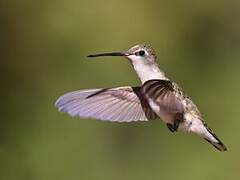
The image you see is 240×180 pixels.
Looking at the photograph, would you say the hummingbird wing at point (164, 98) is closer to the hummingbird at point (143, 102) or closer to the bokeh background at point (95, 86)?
the hummingbird at point (143, 102)

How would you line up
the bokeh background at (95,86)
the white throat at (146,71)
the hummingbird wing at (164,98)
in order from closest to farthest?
the hummingbird wing at (164,98), the white throat at (146,71), the bokeh background at (95,86)

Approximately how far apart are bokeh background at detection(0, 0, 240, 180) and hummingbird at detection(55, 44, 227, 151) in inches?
92.4

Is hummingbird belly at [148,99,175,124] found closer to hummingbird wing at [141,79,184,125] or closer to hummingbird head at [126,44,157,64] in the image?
hummingbird wing at [141,79,184,125]

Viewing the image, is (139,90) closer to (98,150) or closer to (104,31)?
(98,150)

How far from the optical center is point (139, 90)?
182cm

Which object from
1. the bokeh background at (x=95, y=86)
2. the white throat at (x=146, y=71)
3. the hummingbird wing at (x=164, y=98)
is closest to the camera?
the hummingbird wing at (x=164, y=98)

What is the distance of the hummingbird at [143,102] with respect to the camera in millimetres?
1718

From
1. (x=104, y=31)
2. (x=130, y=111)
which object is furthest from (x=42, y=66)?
(x=130, y=111)

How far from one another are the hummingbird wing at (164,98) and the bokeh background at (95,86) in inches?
98.2

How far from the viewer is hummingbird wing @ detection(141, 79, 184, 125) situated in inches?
64.2

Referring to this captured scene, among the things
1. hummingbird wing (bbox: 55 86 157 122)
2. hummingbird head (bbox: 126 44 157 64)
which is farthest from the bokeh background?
hummingbird head (bbox: 126 44 157 64)

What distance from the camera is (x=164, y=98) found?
168 centimetres

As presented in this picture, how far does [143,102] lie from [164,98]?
26 cm

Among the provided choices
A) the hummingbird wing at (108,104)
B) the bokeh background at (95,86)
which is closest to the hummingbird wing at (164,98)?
the hummingbird wing at (108,104)
